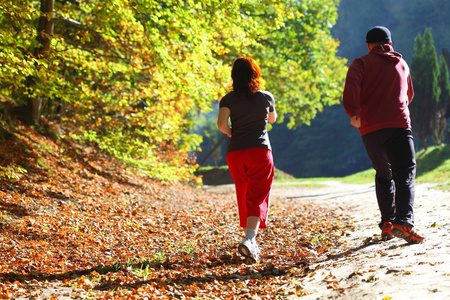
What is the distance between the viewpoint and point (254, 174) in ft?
14.8

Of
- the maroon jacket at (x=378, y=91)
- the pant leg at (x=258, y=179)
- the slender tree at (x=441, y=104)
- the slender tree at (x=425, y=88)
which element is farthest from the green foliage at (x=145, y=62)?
the slender tree at (x=441, y=104)

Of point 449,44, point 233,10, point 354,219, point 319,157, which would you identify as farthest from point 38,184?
point 449,44

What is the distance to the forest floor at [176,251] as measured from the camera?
3406mm

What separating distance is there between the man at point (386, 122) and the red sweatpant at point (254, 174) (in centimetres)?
105

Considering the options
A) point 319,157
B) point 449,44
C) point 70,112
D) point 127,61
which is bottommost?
point 319,157

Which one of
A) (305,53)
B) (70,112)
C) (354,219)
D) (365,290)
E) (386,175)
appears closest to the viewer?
(365,290)

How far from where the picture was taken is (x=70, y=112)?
13.6m

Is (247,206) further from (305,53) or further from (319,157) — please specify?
(319,157)

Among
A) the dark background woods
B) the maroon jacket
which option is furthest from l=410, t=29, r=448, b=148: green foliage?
the dark background woods

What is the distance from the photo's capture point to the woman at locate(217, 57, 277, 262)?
446 centimetres

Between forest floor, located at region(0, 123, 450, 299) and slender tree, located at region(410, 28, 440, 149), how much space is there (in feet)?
73.5

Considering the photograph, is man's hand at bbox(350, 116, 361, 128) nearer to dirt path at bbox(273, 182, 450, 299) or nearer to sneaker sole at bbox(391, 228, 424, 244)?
sneaker sole at bbox(391, 228, 424, 244)

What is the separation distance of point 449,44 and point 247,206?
65.7 meters

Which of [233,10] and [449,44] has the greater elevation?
[449,44]
